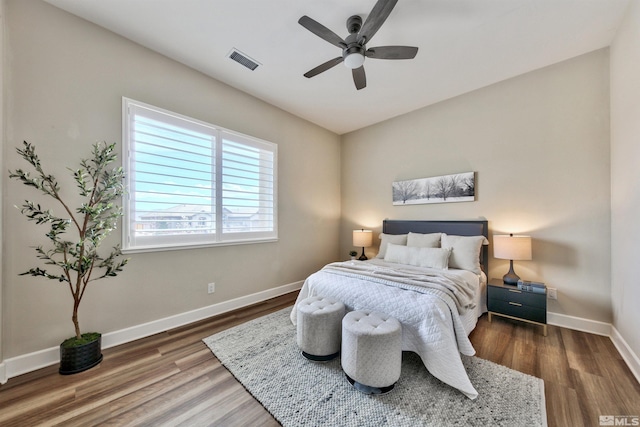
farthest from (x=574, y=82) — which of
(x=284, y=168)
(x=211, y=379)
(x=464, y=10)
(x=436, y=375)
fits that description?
(x=211, y=379)

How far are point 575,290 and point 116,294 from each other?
4.92m

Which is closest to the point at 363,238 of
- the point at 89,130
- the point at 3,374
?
the point at 89,130

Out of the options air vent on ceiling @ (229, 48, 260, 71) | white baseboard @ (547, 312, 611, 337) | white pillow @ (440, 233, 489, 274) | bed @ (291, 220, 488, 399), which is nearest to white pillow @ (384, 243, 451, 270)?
bed @ (291, 220, 488, 399)

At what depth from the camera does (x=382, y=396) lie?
1630mm

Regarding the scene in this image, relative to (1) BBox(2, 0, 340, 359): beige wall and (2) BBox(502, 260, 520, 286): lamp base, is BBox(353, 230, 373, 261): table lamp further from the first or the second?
(2) BBox(502, 260, 520, 286): lamp base

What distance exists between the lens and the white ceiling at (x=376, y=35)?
203 cm

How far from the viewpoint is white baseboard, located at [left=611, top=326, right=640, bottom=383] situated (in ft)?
6.03

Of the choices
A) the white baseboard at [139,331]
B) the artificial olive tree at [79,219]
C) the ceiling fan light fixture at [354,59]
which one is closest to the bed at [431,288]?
the white baseboard at [139,331]

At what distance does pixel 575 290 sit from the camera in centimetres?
266

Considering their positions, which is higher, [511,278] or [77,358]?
[511,278]

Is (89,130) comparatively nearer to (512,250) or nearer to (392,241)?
(392,241)

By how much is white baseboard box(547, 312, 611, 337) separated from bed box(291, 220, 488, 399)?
743mm

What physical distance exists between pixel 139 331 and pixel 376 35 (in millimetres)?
3871

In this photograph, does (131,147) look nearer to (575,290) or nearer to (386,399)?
(386,399)
